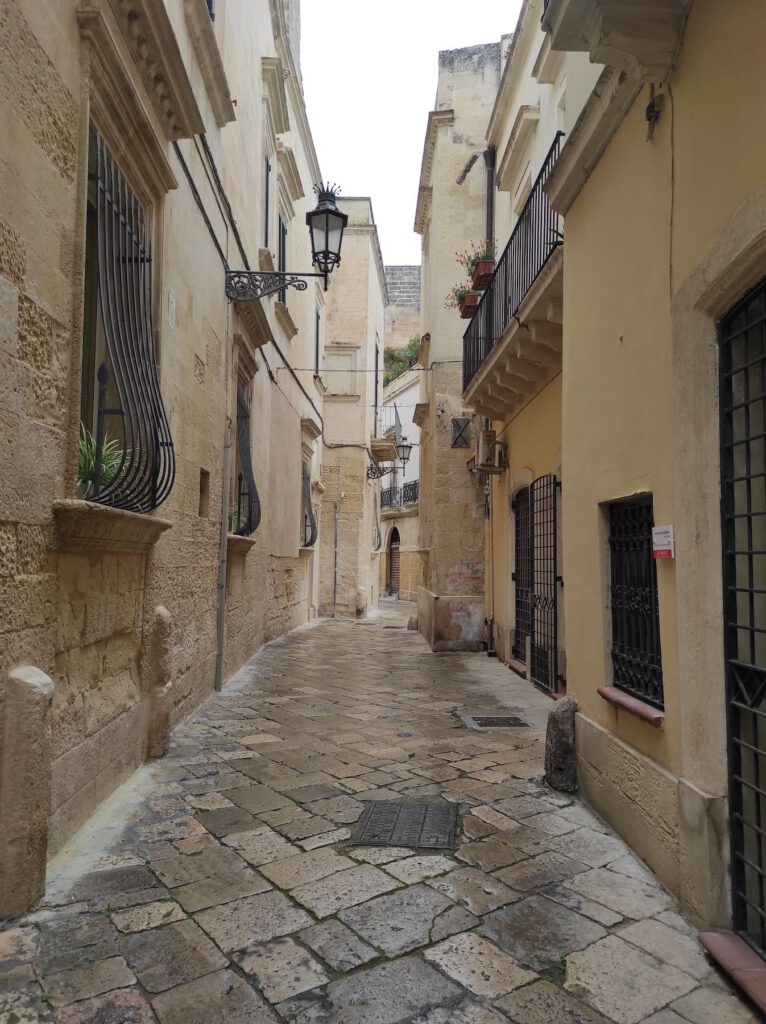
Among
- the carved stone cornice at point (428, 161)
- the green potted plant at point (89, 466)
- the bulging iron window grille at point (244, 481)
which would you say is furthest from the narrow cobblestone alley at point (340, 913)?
the carved stone cornice at point (428, 161)

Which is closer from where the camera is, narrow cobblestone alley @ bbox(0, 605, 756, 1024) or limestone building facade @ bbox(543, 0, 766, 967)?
narrow cobblestone alley @ bbox(0, 605, 756, 1024)

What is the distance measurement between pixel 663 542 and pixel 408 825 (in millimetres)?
1862

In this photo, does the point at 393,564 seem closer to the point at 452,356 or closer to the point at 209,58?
the point at 452,356

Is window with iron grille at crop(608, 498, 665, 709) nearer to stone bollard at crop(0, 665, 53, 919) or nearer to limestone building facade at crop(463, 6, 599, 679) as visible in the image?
stone bollard at crop(0, 665, 53, 919)

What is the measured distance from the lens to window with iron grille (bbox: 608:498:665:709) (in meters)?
3.48

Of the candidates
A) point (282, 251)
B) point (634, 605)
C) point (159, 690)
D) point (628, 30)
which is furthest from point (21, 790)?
point (282, 251)

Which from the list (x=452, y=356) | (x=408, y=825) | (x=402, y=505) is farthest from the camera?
(x=402, y=505)

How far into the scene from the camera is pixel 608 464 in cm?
387

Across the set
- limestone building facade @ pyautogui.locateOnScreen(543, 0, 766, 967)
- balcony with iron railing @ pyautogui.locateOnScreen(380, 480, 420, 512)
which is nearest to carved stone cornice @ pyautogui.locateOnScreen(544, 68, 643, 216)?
limestone building facade @ pyautogui.locateOnScreen(543, 0, 766, 967)

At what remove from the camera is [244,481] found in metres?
8.79

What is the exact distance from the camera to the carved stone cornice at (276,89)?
9.63 m

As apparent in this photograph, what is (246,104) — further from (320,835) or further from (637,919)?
(637,919)

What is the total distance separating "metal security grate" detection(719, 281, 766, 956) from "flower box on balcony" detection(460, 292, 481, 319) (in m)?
8.22

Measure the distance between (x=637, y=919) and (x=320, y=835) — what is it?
4.84 feet
